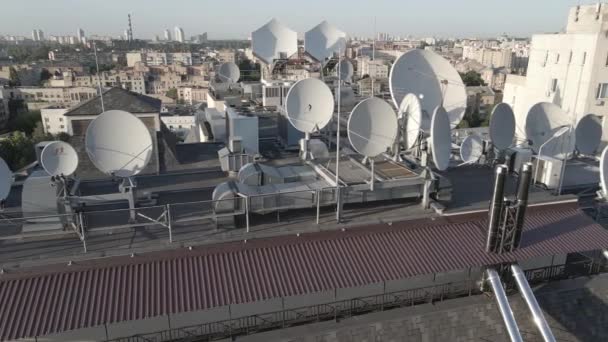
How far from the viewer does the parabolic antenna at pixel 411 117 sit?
1845 centimetres

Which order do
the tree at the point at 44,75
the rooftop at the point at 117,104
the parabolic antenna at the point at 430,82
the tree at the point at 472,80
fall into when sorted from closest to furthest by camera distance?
the parabolic antenna at the point at 430,82, the rooftop at the point at 117,104, the tree at the point at 472,80, the tree at the point at 44,75

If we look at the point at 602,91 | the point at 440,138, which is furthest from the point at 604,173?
the point at 602,91

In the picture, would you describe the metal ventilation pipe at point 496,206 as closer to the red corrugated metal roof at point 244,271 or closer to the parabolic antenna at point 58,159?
the red corrugated metal roof at point 244,271

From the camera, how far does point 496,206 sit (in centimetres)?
1494

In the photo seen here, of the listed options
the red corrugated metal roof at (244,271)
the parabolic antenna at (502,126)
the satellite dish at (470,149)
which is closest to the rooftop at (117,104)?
the red corrugated metal roof at (244,271)

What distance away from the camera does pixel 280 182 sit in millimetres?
18547

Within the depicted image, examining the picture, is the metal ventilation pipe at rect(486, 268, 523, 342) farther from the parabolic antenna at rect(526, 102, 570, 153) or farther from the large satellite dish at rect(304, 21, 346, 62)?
the large satellite dish at rect(304, 21, 346, 62)

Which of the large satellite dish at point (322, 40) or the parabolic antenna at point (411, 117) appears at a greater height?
the large satellite dish at point (322, 40)

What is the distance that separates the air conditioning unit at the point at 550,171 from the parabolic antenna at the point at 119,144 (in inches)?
775

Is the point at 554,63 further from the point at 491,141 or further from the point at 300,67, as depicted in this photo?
the point at 300,67

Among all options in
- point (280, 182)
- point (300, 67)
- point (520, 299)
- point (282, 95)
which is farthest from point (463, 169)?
point (300, 67)

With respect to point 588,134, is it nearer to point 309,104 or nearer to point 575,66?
point 575,66

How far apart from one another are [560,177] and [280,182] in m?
14.5

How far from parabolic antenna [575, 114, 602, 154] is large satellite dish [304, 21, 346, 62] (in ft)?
81.9
